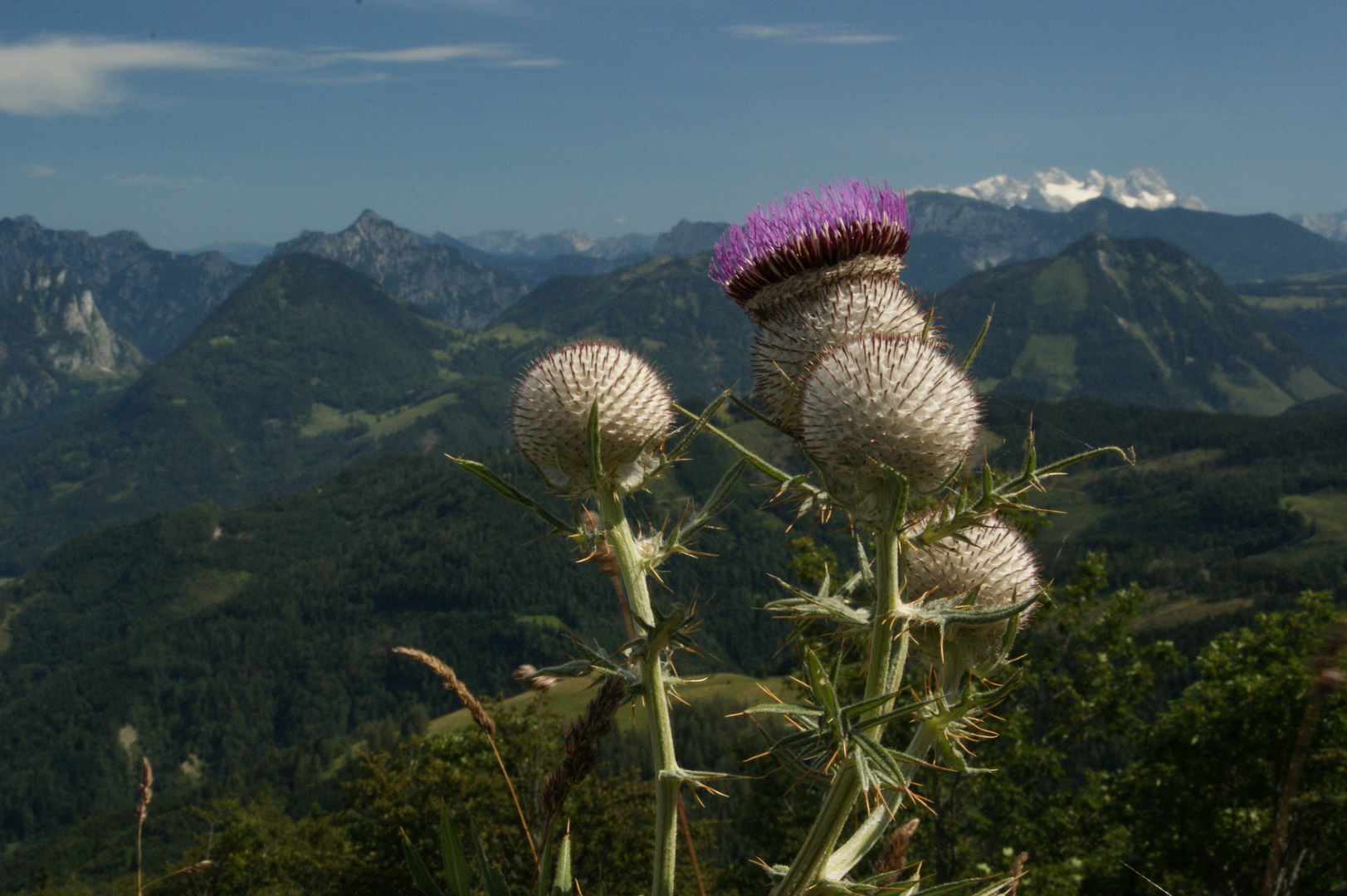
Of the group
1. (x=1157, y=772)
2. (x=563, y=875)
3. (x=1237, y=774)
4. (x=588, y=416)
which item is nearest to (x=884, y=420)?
(x=588, y=416)

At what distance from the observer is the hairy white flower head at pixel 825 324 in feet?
13.0

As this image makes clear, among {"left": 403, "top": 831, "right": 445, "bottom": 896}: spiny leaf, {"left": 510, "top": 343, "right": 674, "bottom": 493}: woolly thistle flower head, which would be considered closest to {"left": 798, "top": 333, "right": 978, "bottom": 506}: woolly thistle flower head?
{"left": 510, "top": 343, "right": 674, "bottom": 493}: woolly thistle flower head

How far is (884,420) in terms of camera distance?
3293 millimetres

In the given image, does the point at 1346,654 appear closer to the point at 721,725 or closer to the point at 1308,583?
the point at 721,725

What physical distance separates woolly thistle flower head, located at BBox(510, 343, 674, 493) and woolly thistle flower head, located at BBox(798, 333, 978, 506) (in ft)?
2.25

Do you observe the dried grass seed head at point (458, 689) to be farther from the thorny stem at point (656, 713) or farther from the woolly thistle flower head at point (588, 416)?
the woolly thistle flower head at point (588, 416)

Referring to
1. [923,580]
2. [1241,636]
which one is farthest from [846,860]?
[1241,636]

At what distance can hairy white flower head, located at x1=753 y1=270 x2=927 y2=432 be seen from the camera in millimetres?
3969

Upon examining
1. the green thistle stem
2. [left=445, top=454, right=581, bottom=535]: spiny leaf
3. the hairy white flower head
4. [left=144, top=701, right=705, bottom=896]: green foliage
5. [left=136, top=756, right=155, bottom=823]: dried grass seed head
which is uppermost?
the hairy white flower head

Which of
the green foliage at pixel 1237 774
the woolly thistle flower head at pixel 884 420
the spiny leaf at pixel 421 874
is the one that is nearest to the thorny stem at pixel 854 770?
the woolly thistle flower head at pixel 884 420

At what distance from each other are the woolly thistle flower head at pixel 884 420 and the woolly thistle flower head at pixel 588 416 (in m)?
0.68

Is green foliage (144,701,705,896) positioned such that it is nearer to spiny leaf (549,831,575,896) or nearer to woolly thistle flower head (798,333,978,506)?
spiny leaf (549,831,575,896)

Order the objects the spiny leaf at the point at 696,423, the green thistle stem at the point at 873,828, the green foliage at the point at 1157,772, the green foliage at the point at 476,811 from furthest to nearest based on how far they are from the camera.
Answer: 1. the green foliage at the point at 476,811
2. the green foliage at the point at 1157,772
3. the spiny leaf at the point at 696,423
4. the green thistle stem at the point at 873,828

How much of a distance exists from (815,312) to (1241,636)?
74.8 feet
